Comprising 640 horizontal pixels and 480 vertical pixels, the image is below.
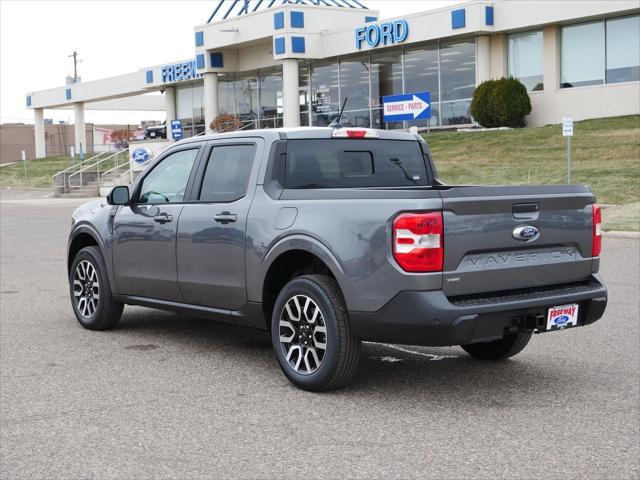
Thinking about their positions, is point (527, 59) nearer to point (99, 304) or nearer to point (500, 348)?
point (99, 304)

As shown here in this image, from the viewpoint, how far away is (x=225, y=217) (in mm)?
7074

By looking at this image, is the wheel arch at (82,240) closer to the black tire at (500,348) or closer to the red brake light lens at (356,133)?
the red brake light lens at (356,133)

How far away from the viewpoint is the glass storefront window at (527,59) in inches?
1470

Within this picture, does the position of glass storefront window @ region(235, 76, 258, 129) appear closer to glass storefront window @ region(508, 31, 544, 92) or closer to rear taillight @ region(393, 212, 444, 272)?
glass storefront window @ region(508, 31, 544, 92)

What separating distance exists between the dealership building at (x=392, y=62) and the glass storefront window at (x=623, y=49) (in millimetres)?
37

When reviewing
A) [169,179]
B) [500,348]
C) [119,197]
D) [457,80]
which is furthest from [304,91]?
[500,348]

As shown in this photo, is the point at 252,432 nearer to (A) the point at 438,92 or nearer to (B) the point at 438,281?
(B) the point at 438,281

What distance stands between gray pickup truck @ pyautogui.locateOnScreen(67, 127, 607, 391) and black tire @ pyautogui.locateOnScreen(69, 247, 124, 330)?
25 cm

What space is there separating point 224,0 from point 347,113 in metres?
10.7

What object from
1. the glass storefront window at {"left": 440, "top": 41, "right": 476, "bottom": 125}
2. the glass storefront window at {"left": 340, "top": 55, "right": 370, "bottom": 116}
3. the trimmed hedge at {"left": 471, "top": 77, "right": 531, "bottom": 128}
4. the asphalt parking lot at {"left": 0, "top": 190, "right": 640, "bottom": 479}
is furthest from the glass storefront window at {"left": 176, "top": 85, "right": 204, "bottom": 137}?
the asphalt parking lot at {"left": 0, "top": 190, "right": 640, "bottom": 479}

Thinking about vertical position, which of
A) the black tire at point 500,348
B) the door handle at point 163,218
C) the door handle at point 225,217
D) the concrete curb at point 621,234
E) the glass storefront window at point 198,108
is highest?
the glass storefront window at point 198,108

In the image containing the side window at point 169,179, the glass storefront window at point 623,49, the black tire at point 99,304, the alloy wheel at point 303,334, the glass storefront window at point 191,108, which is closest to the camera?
the alloy wheel at point 303,334

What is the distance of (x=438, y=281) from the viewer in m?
5.70

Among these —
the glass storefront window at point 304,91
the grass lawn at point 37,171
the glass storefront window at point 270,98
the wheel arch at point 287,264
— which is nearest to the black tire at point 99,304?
the wheel arch at point 287,264
